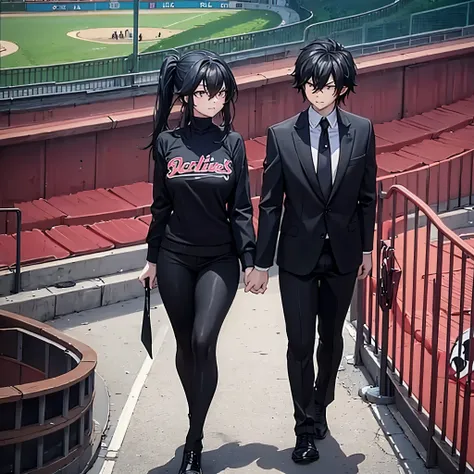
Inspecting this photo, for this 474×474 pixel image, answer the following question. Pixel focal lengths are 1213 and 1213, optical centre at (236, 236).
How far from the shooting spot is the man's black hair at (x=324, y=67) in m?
5.17

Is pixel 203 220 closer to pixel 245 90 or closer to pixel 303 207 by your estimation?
pixel 303 207

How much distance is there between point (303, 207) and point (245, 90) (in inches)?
284

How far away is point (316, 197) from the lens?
5.24 m

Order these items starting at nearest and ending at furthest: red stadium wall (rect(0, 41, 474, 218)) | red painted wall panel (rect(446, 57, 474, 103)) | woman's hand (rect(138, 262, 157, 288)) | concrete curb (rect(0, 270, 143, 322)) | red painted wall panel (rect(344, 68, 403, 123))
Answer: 1. woman's hand (rect(138, 262, 157, 288))
2. concrete curb (rect(0, 270, 143, 322))
3. red stadium wall (rect(0, 41, 474, 218))
4. red painted wall panel (rect(344, 68, 403, 123))
5. red painted wall panel (rect(446, 57, 474, 103))

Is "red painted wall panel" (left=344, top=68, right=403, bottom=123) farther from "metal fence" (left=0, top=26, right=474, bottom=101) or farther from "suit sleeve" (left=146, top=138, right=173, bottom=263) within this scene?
"suit sleeve" (left=146, top=138, right=173, bottom=263)

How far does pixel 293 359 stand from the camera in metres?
5.43

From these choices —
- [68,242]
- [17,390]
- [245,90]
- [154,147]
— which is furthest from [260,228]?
[245,90]

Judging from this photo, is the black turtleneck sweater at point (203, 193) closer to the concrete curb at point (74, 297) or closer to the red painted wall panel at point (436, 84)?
the concrete curb at point (74, 297)

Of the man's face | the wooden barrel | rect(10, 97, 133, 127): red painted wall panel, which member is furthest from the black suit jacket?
rect(10, 97, 133, 127): red painted wall panel

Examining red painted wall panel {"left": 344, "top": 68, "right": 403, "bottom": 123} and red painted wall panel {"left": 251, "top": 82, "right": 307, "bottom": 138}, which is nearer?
red painted wall panel {"left": 251, "top": 82, "right": 307, "bottom": 138}

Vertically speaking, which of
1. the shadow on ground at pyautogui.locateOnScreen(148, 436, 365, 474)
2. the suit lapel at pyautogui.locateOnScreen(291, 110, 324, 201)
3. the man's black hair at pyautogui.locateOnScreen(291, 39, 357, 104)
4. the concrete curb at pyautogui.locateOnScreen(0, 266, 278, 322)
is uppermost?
the man's black hair at pyautogui.locateOnScreen(291, 39, 357, 104)

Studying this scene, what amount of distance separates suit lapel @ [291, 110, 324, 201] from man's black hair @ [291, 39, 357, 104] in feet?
0.61

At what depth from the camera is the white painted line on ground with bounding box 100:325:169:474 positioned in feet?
18.6

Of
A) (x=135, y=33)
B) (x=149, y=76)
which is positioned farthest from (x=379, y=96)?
(x=135, y=33)
